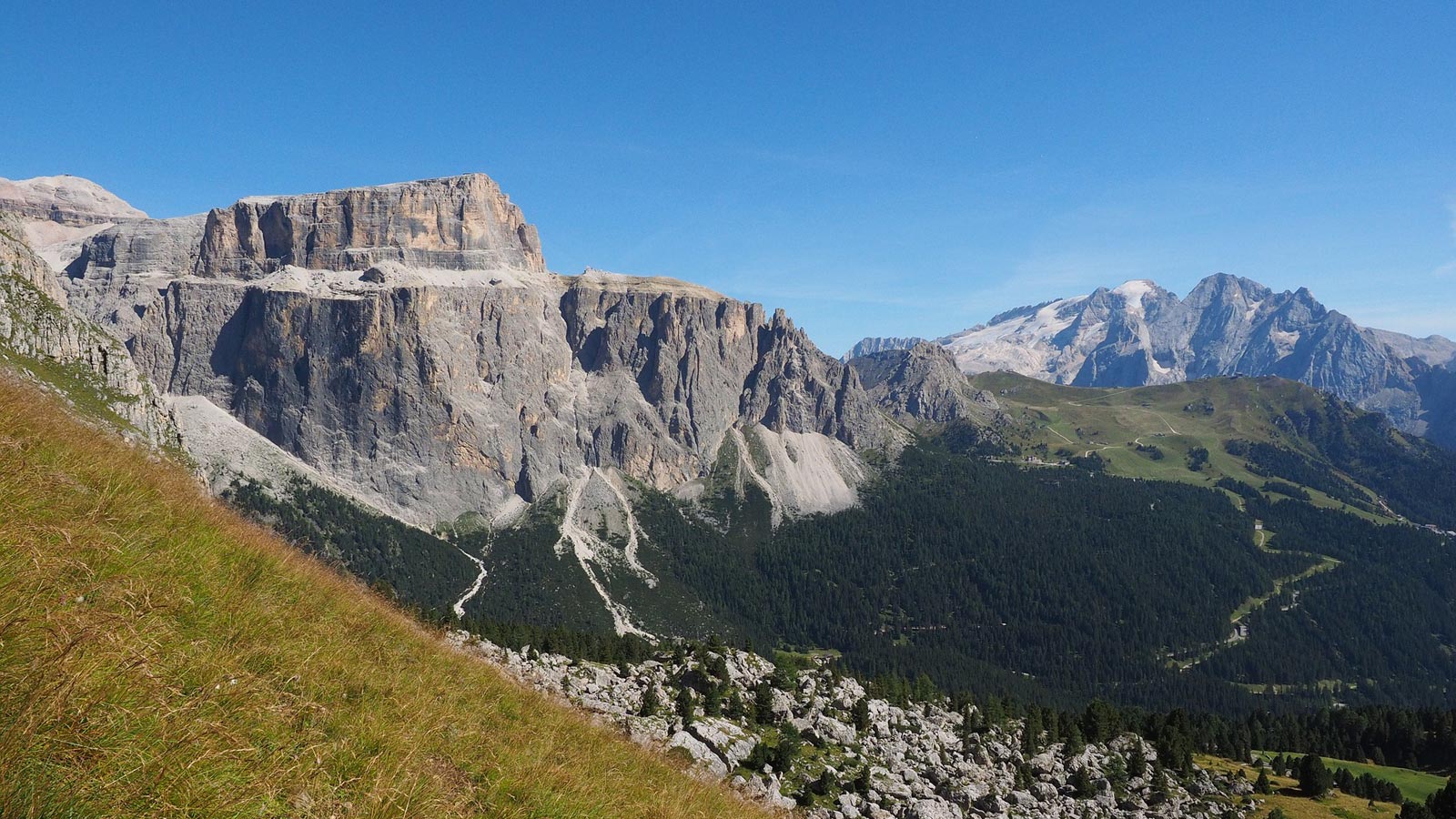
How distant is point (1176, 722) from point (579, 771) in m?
85.1

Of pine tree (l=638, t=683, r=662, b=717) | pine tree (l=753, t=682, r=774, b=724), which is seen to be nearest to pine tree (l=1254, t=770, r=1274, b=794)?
pine tree (l=753, t=682, r=774, b=724)

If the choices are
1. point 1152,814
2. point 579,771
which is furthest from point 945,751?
point 579,771

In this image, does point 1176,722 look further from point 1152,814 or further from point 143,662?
point 143,662

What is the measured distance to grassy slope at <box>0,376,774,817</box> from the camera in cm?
463

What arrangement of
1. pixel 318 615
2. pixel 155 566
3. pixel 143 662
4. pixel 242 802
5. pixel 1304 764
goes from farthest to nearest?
pixel 1304 764
pixel 318 615
pixel 155 566
pixel 143 662
pixel 242 802

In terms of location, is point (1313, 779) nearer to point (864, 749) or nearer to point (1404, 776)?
point (1404, 776)

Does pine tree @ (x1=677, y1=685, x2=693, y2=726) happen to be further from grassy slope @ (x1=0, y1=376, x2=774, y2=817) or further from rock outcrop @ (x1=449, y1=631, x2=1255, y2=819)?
grassy slope @ (x1=0, y1=376, x2=774, y2=817)

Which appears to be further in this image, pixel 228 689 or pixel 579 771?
pixel 579 771

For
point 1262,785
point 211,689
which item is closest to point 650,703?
point 211,689

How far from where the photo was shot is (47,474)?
8.88 m

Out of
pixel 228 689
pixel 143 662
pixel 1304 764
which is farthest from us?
pixel 1304 764

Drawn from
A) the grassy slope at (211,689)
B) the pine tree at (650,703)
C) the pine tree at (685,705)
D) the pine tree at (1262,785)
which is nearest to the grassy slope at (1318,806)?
the pine tree at (1262,785)

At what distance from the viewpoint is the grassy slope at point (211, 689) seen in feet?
15.2

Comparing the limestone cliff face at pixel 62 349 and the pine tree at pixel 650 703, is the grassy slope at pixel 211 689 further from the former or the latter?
the limestone cliff face at pixel 62 349
